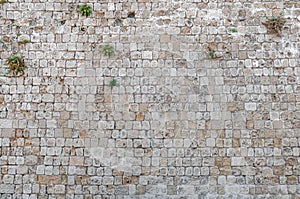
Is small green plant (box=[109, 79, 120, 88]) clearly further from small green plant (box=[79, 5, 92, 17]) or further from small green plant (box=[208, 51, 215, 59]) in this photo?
small green plant (box=[208, 51, 215, 59])

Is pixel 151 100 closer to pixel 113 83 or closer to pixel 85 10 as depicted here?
pixel 113 83

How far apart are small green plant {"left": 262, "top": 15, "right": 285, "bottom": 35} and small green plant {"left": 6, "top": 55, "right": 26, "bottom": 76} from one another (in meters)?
3.90

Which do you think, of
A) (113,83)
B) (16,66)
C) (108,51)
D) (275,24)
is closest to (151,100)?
(113,83)

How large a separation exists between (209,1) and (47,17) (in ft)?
8.64

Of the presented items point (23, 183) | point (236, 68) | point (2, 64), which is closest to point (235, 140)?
point (236, 68)

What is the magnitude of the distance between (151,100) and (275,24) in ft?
7.63

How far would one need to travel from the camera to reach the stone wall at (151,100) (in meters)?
6.17

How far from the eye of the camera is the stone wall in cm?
617

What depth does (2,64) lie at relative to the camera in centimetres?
648

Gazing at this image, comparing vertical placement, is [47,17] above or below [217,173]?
above

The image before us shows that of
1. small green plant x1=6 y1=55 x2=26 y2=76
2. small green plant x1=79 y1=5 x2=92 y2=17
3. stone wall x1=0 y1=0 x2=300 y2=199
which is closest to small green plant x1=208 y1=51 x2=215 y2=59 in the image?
stone wall x1=0 y1=0 x2=300 y2=199

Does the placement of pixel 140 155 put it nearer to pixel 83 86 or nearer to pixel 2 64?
pixel 83 86

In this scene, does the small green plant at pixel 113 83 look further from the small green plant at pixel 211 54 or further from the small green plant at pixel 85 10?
the small green plant at pixel 211 54

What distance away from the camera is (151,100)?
637 centimetres
